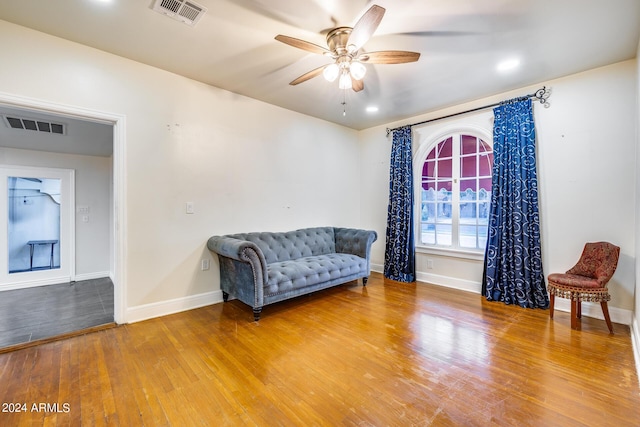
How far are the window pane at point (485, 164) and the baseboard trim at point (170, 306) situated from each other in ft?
13.0

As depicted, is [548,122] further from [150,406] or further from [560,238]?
[150,406]

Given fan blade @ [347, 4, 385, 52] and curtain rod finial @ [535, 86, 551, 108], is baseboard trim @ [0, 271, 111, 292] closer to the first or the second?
fan blade @ [347, 4, 385, 52]

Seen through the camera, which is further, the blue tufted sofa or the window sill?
the window sill

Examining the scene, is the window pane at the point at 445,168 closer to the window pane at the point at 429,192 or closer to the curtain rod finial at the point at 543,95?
the window pane at the point at 429,192

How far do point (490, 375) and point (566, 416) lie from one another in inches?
17.8

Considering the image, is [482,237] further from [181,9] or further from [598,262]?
[181,9]

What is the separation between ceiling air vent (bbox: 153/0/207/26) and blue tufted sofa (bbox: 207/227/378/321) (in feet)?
6.57

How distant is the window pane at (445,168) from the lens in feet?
14.4

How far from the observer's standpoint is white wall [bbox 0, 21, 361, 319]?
2574mm

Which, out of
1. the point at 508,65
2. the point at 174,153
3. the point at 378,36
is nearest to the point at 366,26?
the point at 378,36

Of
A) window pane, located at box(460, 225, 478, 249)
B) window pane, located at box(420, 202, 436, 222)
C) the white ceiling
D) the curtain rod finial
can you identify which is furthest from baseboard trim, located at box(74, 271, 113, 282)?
the curtain rod finial

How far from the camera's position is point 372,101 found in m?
3.98

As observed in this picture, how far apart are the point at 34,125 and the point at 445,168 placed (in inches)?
221

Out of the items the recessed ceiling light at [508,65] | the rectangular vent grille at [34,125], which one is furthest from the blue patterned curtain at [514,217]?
the rectangular vent grille at [34,125]
